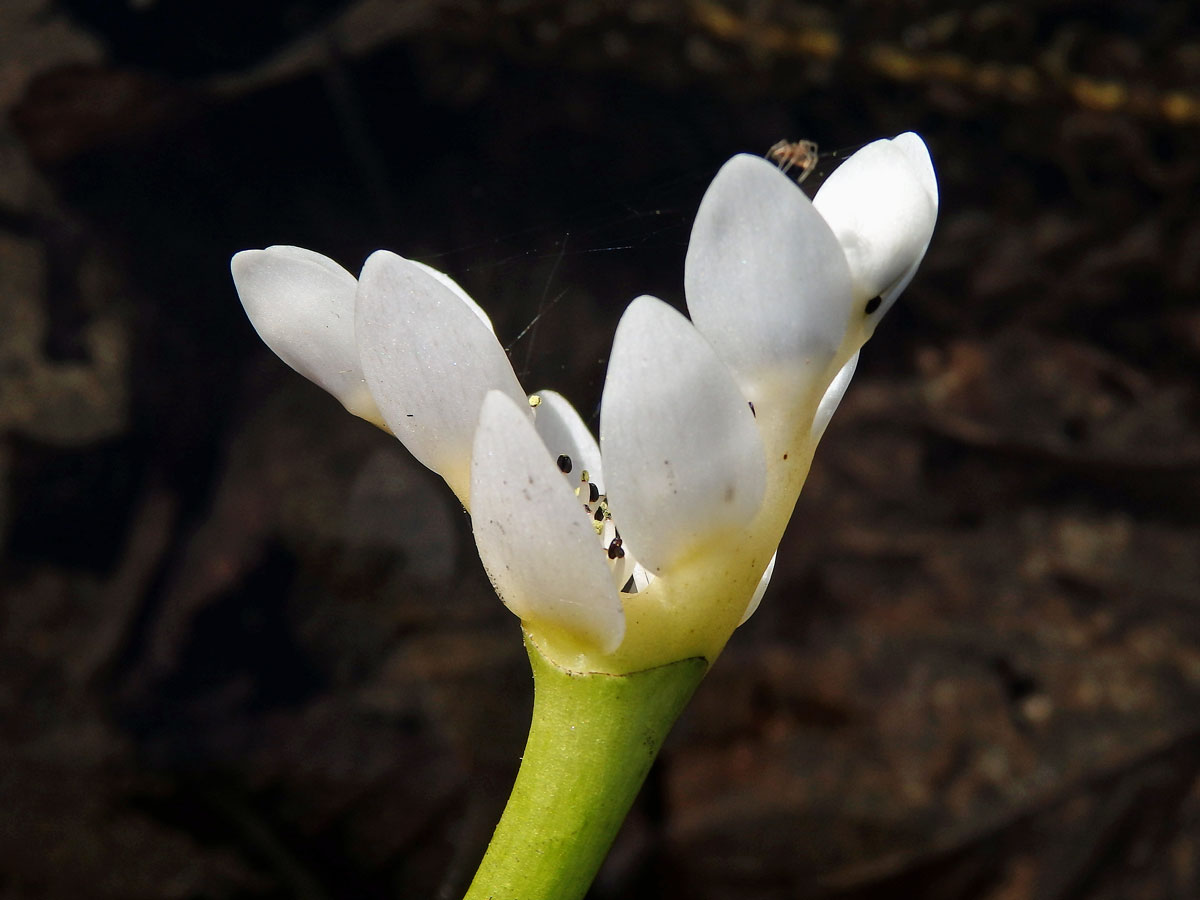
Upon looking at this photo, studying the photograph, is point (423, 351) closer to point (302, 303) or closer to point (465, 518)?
point (302, 303)

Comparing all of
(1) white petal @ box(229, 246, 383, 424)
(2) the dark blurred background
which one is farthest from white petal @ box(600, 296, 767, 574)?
Result: (2) the dark blurred background

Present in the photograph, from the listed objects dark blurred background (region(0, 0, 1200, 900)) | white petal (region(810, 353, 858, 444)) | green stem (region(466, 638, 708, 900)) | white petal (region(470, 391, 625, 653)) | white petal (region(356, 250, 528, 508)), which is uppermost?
white petal (region(356, 250, 528, 508))

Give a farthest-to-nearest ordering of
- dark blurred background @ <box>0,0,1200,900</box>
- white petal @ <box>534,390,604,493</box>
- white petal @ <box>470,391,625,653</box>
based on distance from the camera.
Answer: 1. dark blurred background @ <box>0,0,1200,900</box>
2. white petal @ <box>534,390,604,493</box>
3. white petal @ <box>470,391,625,653</box>

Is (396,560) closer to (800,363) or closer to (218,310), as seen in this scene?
(218,310)

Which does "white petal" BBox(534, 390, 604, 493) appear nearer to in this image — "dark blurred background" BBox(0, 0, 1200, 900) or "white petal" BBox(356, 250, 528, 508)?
"white petal" BBox(356, 250, 528, 508)

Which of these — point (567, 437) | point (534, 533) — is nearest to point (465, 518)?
point (567, 437)

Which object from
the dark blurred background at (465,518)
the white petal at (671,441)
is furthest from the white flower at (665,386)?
the dark blurred background at (465,518)
